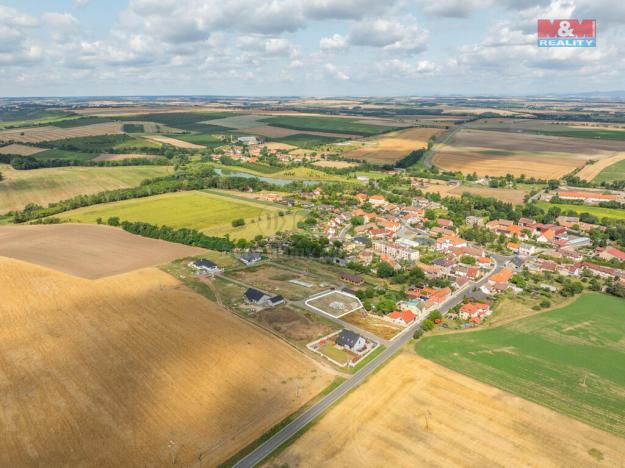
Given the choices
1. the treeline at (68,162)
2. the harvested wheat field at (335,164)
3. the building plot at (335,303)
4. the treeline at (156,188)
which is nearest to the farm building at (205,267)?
the building plot at (335,303)

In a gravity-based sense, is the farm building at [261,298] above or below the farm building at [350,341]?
above

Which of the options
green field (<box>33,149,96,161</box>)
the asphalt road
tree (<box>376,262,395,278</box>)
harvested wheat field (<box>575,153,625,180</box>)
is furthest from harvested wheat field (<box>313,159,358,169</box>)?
the asphalt road

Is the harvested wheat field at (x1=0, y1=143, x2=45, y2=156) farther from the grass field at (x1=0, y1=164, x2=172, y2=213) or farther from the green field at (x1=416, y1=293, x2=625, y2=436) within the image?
the green field at (x1=416, y1=293, x2=625, y2=436)

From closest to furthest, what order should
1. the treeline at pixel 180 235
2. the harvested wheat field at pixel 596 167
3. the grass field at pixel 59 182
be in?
the treeline at pixel 180 235, the grass field at pixel 59 182, the harvested wheat field at pixel 596 167

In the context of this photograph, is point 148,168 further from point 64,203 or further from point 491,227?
point 491,227

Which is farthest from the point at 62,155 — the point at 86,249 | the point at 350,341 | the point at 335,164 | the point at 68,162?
the point at 350,341

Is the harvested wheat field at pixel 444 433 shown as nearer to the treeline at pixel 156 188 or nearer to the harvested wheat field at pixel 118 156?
the treeline at pixel 156 188

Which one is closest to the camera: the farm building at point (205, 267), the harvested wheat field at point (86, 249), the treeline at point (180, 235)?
the farm building at point (205, 267)
